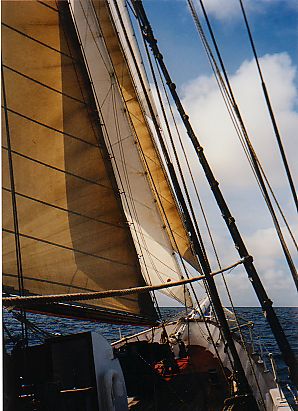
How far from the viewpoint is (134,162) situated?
9930mm

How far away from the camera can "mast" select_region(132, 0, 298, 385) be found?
355 centimetres

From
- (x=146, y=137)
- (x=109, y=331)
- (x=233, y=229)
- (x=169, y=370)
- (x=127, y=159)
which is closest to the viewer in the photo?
(x=233, y=229)

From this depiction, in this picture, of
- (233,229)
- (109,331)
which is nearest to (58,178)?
(233,229)

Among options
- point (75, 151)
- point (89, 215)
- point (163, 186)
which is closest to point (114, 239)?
point (89, 215)

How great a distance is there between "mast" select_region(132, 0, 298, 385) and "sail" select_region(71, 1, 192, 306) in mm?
3253

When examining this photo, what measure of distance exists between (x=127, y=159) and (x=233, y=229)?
6.19 meters

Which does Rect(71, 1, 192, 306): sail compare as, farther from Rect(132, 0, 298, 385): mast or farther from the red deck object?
Rect(132, 0, 298, 385): mast

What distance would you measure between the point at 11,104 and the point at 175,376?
6425 mm

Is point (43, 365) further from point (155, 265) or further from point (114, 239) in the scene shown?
point (155, 265)

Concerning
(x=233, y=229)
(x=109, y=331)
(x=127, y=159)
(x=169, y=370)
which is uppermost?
(x=127, y=159)

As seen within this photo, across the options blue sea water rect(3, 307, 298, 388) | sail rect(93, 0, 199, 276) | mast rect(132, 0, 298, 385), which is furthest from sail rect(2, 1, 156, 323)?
sail rect(93, 0, 199, 276)

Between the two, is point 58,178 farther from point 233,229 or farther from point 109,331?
point 109,331

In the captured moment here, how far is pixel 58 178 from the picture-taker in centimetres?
592

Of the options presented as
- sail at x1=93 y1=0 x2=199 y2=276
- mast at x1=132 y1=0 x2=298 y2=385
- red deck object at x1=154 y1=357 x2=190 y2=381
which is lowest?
red deck object at x1=154 y1=357 x2=190 y2=381
